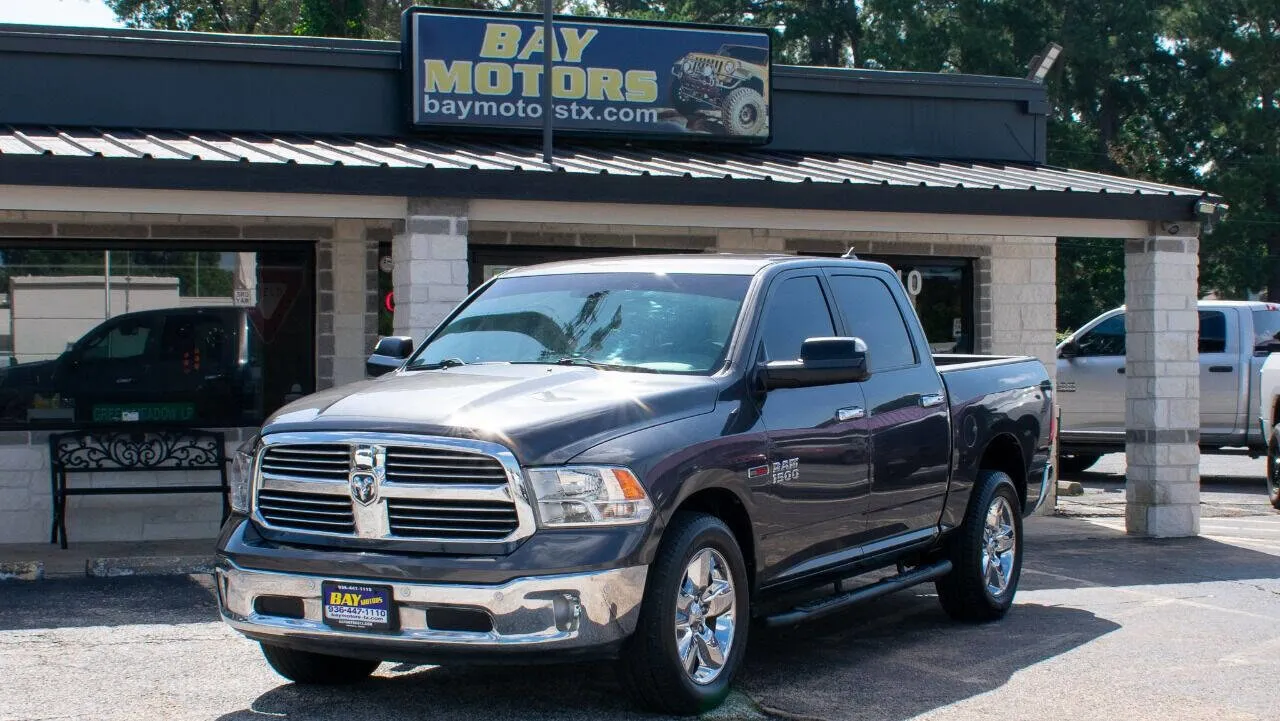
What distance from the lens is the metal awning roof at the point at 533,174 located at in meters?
10.4

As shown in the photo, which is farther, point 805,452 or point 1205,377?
point 1205,377

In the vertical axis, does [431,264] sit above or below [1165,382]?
above

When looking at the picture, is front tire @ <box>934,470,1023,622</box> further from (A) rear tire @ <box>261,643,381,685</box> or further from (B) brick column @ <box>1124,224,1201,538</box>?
(B) brick column @ <box>1124,224,1201,538</box>

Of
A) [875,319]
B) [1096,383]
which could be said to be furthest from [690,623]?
[1096,383]

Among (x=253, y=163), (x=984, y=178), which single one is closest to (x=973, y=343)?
(x=984, y=178)

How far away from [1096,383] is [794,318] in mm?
11978

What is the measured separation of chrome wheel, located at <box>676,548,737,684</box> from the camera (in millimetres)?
6250

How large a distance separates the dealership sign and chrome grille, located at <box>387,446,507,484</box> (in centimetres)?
769

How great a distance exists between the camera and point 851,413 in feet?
24.5

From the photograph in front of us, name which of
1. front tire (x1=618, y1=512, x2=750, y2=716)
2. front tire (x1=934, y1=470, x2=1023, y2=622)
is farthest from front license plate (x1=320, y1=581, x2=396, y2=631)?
front tire (x1=934, y1=470, x2=1023, y2=622)

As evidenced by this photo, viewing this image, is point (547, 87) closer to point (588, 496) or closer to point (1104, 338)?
point (588, 496)

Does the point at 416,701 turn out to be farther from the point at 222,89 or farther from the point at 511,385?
the point at 222,89

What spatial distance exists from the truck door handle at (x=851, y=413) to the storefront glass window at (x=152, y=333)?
23.2 ft

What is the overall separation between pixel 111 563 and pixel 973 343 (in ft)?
29.1
